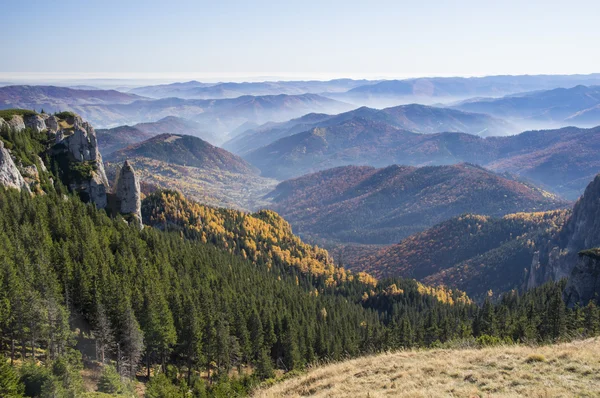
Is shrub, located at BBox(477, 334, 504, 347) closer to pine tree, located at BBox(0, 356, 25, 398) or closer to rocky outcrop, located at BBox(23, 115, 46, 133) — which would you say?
pine tree, located at BBox(0, 356, 25, 398)

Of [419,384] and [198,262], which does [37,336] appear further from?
[198,262]

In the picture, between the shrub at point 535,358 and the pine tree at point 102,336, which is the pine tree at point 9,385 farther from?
the shrub at point 535,358

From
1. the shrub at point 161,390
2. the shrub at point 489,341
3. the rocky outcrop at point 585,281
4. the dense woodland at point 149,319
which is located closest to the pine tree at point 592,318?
the dense woodland at point 149,319

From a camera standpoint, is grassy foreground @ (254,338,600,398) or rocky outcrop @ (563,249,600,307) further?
rocky outcrop @ (563,249,600,307)

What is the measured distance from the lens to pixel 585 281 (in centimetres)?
10844

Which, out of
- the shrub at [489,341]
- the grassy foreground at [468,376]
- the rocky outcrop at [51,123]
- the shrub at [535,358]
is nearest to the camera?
the grassy foreground at [468,376]

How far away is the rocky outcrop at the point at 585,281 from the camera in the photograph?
349 feet

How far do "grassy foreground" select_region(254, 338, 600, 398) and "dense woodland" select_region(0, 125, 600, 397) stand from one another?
19.9 m

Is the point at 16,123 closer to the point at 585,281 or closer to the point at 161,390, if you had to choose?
the point at 161,390

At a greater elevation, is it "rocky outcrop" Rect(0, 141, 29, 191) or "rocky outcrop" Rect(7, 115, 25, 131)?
"rocky outcrop" Rect(7, 115, 25, 131)

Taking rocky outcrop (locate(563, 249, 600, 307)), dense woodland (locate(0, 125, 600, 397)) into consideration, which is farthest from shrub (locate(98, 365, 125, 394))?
rocky outcrop (locate(563, 249, 600, 307))

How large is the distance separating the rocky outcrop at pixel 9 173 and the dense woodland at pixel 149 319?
5.90 meters

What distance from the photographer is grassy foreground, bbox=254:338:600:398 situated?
2622cm

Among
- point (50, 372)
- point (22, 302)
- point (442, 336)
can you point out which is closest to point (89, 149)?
point (22, 302)
